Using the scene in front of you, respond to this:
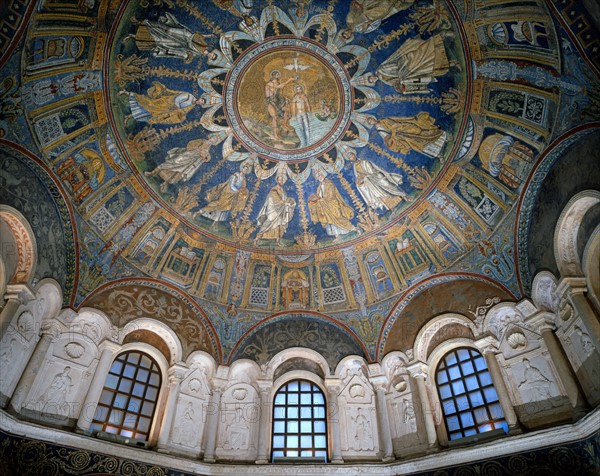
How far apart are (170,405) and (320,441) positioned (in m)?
4.00

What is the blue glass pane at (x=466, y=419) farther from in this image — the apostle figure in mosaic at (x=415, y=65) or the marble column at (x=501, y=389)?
the apostle figure in mosaic at (x=415, y=65)

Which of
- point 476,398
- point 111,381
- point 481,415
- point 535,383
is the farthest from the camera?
point 111,381

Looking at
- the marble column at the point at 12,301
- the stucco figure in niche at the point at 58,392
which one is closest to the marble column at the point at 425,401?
the stucco figure in niche at the point at 58,392

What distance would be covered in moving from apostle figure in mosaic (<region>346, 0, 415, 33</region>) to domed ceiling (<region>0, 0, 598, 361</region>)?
1.4 inches

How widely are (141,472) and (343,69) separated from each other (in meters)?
11.1

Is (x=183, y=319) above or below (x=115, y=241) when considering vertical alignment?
below

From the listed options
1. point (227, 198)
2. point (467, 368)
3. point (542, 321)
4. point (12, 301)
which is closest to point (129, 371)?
point (12, 301)

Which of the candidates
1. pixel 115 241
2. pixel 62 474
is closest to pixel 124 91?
pixel 115 241

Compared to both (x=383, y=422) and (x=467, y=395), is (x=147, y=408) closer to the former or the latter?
Answer: (x=383, y=422)

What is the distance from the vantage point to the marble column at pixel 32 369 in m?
9.59

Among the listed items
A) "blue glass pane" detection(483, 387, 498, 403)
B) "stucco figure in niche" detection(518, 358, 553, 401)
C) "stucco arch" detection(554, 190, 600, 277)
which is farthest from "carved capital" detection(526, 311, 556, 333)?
"blue glass pane" detection(483, 387, 498, 403)

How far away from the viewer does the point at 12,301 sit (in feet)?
32.2

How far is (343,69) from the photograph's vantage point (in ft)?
40.8

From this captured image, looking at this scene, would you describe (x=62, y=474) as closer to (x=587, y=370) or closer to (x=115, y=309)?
(x=115, y=309)
